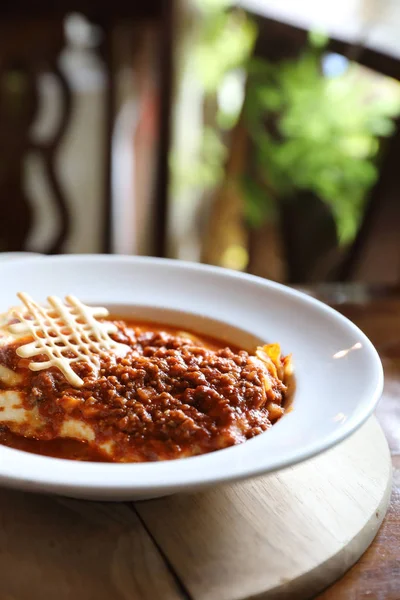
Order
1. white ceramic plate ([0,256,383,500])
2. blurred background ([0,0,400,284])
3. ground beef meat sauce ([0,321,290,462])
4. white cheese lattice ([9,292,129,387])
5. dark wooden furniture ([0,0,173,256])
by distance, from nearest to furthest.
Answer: white ceramic plate ([0,256,383,500]), ground beef meat sauce ([0,321,290,462]), white cheese lattice ([9,292,129,387]), blurred background ([0,0,400,284]), dark wooden furniture ([0,0,173,256])

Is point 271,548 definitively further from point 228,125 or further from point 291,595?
point 228,125

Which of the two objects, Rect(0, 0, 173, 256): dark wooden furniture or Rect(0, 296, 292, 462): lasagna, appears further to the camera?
Rect(0, 0, 173, 256): dark wooden furniture

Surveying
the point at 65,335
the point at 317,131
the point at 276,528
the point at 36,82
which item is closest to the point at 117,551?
the point at 276,528

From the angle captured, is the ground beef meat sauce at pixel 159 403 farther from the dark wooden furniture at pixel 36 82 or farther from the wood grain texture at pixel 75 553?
the dark wooden furniture at pixel 36 82

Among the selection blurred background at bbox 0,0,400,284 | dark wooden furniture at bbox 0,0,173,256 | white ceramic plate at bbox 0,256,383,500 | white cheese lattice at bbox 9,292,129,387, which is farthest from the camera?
dark wooden furniture at bbox 0,0,173,256

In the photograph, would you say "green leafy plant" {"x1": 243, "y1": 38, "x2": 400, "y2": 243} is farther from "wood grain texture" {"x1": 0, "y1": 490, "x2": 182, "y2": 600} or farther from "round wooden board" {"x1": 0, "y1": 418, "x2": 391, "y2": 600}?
"wood grain texture" {"x1": 0, "y1": 490, "x2": 182, "y2": 600}

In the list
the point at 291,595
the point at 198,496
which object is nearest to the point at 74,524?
the point at 198,496

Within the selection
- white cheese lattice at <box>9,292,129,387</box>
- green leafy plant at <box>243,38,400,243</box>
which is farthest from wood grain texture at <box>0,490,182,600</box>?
green leafy plant at <box>243,38,400,243</box>

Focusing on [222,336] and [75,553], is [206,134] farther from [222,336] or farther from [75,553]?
[75,553]
